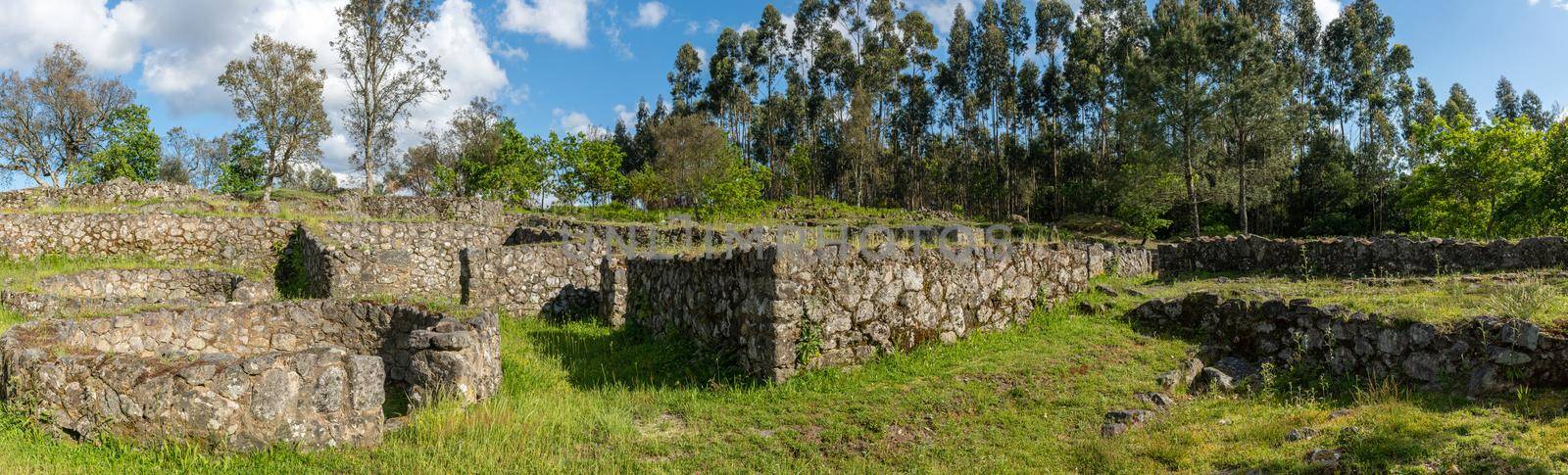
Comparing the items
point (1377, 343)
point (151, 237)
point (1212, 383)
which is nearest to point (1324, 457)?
point (1212, 383)

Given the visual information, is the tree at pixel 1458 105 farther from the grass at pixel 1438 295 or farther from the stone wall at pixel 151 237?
the stone wall at pixel 151 237

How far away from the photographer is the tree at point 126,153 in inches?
1335

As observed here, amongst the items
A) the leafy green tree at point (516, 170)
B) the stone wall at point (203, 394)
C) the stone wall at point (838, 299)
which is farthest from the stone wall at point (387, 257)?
the leafy green tree at point (516, 170)

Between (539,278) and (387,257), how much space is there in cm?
306

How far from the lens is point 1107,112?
4566 centimetres

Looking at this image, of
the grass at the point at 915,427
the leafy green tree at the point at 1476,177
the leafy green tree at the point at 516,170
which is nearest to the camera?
the grass at the point at 915,427

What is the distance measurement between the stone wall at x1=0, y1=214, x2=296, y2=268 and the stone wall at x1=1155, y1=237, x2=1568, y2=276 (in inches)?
841

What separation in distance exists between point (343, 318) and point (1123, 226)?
39.5m

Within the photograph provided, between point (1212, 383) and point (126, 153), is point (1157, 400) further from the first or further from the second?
point (126, 153)

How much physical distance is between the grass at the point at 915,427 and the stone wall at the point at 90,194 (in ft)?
64.0

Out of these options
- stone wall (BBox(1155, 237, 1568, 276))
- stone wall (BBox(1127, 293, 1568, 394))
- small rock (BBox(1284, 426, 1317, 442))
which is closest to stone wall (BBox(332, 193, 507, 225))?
stone wall (BBox(1155, 237, 1568, 276))

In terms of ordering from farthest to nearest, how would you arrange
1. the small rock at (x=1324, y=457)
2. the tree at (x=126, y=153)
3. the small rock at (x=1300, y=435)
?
the tree at (x=126, y=153) < the small rock at (x=1300, y=435) < the small rock at (x=1324, y=457)

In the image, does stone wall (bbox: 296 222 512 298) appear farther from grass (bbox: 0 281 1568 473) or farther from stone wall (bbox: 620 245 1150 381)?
grass (bbox: 0 281 1568 473)

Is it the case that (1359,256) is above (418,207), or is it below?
below
